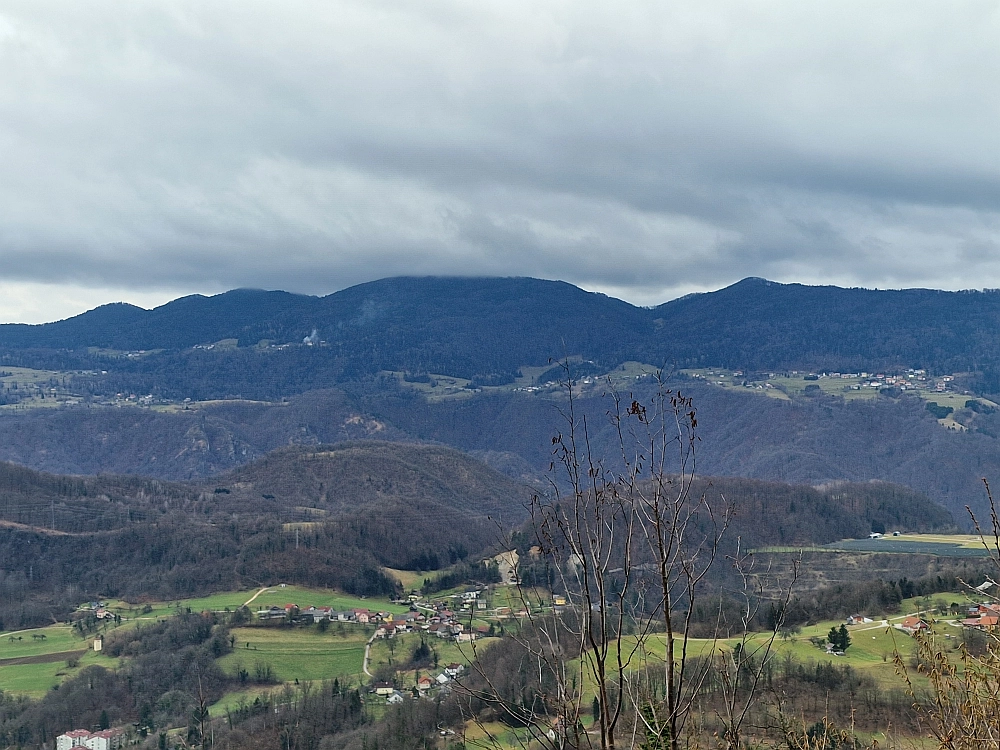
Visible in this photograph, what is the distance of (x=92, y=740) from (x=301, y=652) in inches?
796

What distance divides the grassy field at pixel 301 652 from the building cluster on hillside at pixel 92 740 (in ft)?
42.1

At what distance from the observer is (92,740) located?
6022cm

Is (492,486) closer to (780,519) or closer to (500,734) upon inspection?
(780,519)

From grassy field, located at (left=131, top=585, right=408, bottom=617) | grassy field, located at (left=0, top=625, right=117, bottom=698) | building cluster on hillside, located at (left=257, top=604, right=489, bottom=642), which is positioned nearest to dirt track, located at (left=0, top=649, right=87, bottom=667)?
grassy field, located at (left=0, top=625, right=117, bottom=698)

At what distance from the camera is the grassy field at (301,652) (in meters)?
74.2

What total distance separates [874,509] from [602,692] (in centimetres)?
14156

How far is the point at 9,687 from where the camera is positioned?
69062 millimetres

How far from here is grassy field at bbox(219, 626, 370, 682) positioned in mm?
74188

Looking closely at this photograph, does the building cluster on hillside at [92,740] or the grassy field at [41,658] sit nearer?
the building cluster on hillside at [92,740]

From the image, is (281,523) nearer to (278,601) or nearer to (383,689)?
(278,601)

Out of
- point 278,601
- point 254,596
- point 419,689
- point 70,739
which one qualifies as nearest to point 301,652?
point 278,601

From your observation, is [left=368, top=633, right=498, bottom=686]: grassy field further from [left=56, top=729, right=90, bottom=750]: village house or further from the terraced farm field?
the terraced farm field

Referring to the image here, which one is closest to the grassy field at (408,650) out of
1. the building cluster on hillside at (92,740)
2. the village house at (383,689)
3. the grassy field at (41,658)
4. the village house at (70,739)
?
the village house at (383,689)

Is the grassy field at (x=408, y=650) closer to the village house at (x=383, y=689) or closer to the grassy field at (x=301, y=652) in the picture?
the grassy field at (x=301, y=652)
